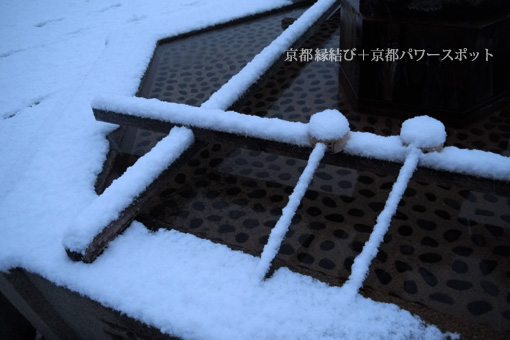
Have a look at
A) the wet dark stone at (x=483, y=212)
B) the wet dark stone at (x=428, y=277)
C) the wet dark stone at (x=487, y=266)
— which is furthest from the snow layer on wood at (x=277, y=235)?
the wet dark stone at (x=483, y=212)

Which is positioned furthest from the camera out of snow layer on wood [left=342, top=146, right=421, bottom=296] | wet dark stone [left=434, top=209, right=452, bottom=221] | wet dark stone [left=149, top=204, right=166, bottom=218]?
wet dark stone [left=149, top=204, right=166, bottom=218]

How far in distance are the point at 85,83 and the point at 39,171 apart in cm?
137

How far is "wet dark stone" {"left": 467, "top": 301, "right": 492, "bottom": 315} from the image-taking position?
1.46 meters

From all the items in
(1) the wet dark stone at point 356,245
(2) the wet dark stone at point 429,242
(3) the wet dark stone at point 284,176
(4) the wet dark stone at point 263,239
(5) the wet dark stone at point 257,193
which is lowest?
(4) the wet dark stone at point 263,239

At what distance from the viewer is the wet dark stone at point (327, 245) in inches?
70.5

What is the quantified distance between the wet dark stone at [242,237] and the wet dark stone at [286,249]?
0.66ft

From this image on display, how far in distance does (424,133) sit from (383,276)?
26.8 inches

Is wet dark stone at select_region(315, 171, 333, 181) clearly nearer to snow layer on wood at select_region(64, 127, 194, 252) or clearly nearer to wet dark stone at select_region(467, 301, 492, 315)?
snow layer on wood at select_region(64, 127, 194, 252)

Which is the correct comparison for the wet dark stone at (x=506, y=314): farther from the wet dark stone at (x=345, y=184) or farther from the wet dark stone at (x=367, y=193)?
the wet dark stone at (x=345, y=184)

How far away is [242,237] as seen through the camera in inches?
74.9

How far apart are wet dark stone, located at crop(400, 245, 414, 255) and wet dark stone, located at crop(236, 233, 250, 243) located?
777 millimetres

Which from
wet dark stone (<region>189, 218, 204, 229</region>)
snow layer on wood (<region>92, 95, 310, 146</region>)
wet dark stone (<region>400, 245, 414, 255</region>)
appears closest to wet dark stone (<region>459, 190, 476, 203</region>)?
wet dark stone (<region>400, 245, 414, 255</region>)

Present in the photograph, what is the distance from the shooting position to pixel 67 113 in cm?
304

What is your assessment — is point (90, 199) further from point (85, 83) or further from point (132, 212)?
point (85, 83)
